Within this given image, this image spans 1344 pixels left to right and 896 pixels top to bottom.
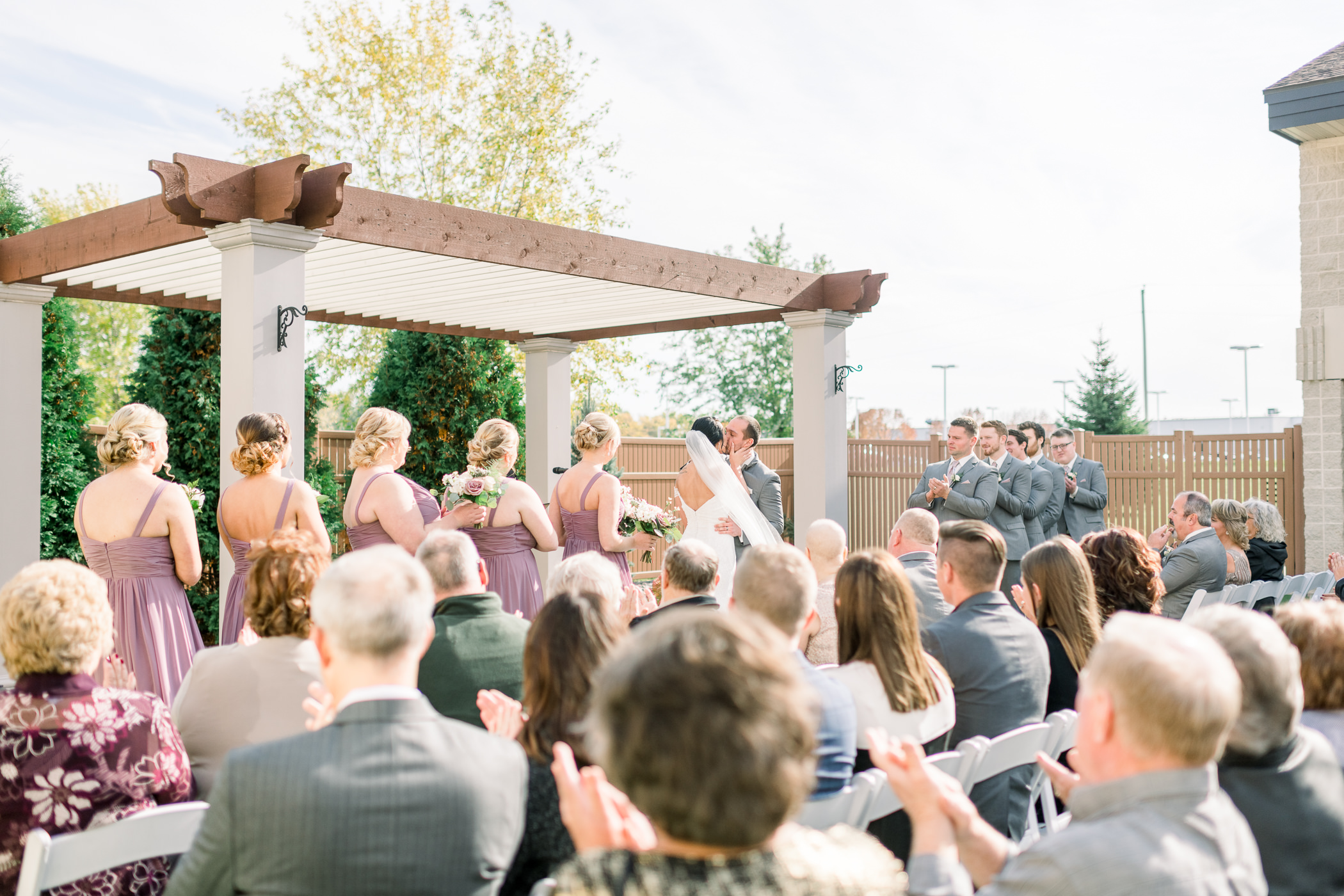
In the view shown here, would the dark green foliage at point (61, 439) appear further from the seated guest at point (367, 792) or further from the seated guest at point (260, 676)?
the seated guest at point (367, 792)

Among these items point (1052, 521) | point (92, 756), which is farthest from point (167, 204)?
point (1052, 521)

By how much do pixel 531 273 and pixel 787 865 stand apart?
6.18m

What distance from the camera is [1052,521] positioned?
7762 millimetres

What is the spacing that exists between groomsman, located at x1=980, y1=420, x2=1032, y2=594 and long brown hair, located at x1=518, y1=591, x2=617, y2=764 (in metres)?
5.44

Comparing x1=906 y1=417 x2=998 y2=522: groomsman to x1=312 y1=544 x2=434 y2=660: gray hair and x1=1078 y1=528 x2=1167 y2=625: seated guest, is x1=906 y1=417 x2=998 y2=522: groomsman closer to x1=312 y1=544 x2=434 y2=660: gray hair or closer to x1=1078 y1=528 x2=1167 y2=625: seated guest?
x1=1078 y1=528 x2=1167 y2=625: seated guest

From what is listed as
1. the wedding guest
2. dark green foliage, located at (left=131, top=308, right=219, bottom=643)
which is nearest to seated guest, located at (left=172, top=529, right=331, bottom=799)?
the wedding guest

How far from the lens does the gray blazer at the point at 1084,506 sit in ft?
26.2

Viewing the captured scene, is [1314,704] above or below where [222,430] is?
below

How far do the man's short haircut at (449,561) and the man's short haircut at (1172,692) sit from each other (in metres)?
1.92

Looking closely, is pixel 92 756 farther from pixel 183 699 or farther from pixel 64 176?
pixel 64 176

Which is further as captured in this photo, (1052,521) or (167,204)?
(1052,521)

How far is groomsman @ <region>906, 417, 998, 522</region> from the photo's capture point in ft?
22.9

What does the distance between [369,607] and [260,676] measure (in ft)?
3.12

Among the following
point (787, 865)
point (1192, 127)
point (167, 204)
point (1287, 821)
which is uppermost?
point (1192, 127)
